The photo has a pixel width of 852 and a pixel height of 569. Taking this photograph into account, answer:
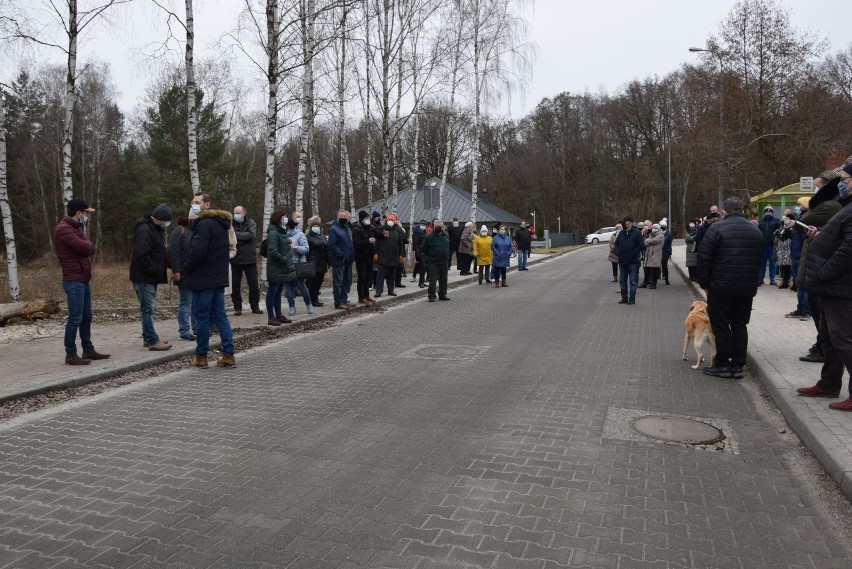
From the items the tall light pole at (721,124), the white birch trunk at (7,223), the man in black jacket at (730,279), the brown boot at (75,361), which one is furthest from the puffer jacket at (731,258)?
the tall light pole at (721,124)

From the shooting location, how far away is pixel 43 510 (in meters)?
3.79

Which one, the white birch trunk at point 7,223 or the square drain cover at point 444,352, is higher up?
the white birch trunk at point 7,223

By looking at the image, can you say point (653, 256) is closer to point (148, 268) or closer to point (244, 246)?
point (244, 246)

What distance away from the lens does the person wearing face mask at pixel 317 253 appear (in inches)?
518

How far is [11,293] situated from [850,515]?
14714 millimetres

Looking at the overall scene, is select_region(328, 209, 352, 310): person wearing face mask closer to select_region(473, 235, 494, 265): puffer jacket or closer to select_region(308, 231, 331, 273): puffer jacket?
select_region(308, 231, 331, 273): puffer jacket

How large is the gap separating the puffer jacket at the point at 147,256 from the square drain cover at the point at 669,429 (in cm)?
624

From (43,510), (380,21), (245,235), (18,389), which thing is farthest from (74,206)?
(380,21)

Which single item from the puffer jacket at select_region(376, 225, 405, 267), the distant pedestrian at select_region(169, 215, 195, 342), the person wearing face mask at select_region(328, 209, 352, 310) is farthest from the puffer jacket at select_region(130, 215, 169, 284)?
the puffer jacket at select_region(376, 225, 405, 267)

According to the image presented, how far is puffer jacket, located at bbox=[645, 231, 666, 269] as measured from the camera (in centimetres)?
1788

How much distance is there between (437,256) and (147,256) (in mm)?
7885

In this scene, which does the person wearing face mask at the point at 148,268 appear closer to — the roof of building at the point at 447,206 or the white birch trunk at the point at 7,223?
the white birch trunk at the point at 7,223

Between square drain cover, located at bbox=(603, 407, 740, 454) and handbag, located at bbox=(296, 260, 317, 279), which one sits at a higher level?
handbag, located at bbox=(296, 260, 317, 279)

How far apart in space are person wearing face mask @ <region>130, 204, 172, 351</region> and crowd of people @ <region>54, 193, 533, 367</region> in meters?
0.01
